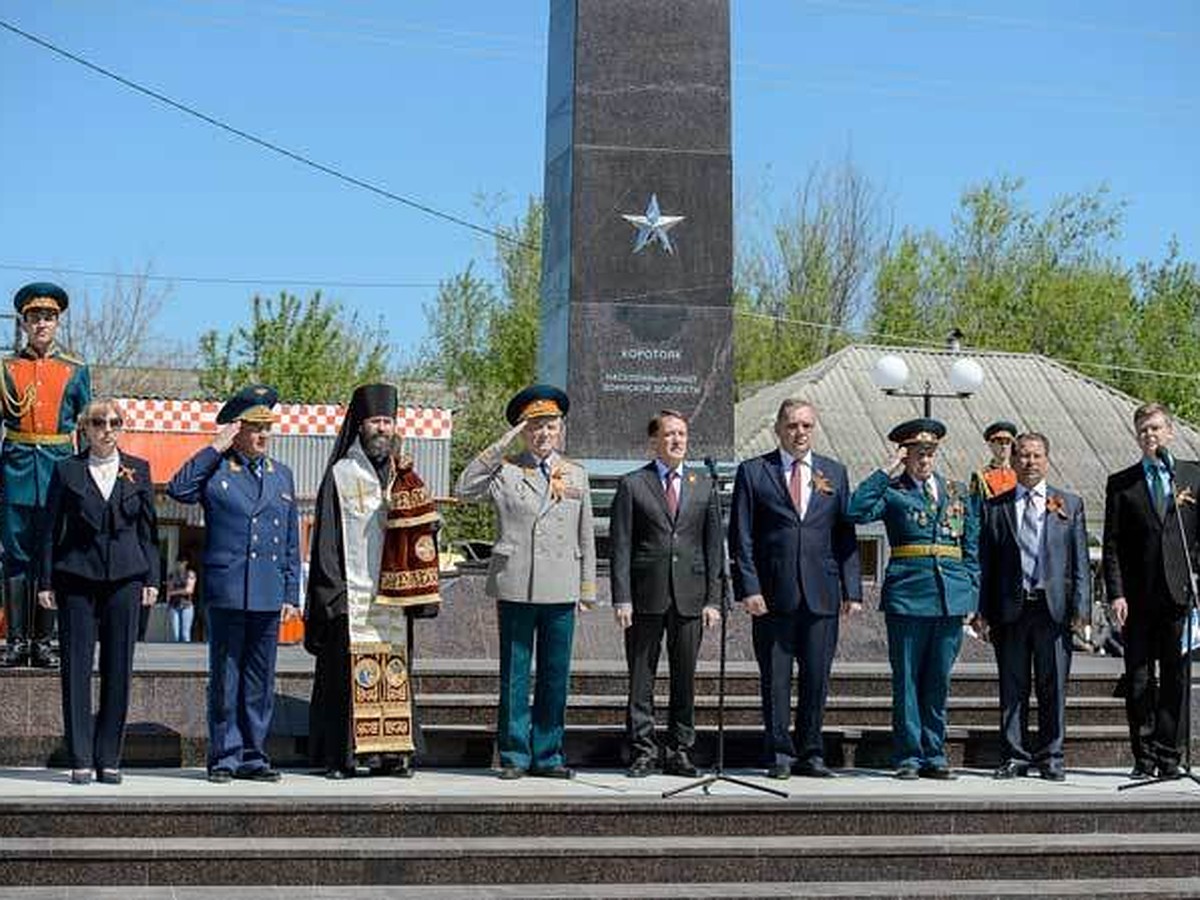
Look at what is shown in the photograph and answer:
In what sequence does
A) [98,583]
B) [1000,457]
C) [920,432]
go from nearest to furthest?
[98,583]
[920,432]
[1000,457]

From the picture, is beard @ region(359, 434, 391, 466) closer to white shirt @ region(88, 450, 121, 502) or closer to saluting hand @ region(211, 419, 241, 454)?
saluting hand @ region(211, 419, 241, 454)

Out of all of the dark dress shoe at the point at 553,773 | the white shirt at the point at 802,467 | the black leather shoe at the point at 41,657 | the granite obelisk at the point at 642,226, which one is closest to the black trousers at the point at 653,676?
the dark dress shoe at the point at 553,773

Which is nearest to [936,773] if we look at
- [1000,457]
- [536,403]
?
[536,403]

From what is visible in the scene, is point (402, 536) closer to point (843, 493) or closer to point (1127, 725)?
point (843, 493)

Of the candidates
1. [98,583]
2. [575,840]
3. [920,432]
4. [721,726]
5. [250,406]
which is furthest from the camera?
[920,432]

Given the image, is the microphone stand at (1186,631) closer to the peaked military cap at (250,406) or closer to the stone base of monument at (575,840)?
the stone base of monument at (575,840)

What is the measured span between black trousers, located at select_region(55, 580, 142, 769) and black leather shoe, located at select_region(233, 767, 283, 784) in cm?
52

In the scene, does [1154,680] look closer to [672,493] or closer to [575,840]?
[672,493]

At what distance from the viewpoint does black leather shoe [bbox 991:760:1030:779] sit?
9.73 m

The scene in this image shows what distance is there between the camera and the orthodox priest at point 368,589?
909 centimetres

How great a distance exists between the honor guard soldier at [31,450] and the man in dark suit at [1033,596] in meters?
4.50

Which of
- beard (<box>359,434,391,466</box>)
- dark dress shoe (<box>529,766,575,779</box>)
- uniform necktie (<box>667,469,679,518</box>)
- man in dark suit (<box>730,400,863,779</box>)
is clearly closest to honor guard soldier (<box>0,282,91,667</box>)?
beard (<box>359,434,391,466</box>)

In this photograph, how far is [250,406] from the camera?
902 cm

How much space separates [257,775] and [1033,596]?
12.5 ft
